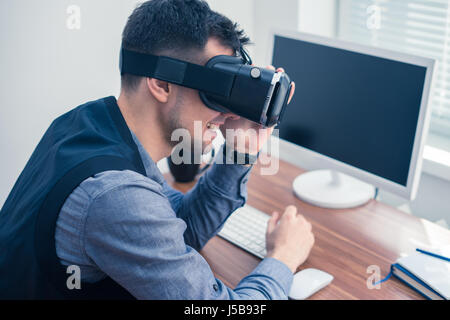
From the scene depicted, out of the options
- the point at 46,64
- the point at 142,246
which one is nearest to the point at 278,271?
the point at 142,246

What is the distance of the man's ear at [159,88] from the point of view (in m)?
1.02

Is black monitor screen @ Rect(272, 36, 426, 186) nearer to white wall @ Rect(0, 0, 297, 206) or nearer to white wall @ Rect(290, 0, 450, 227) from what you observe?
white wall @ Rect(290, 0, 450, 227)

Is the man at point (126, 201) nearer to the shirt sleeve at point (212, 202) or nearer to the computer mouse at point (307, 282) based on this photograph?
the computer mouse at point (307, 282)

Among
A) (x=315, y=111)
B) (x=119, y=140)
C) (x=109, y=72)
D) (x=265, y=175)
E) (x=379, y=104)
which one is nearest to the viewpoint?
(x=119, y=140)

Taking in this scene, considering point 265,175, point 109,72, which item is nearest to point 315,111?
point 265,175

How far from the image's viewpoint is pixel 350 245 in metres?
1.33

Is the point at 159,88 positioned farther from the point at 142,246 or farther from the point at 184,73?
the point at 142,246

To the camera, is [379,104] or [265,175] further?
[265,175]

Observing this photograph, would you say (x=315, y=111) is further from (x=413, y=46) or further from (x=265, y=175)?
(x=413, y=46)

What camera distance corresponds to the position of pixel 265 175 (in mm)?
1720

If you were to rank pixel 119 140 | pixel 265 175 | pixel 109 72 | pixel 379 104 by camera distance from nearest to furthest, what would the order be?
pixel 119 140, pixel 379 104, pixel 109 72, pixel 265 175

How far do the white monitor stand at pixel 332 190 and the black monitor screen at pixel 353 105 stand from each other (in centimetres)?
13

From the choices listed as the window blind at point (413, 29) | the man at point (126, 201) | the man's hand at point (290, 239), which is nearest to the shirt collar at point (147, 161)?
the man at point (126, 201)

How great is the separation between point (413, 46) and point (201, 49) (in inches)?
42.4
